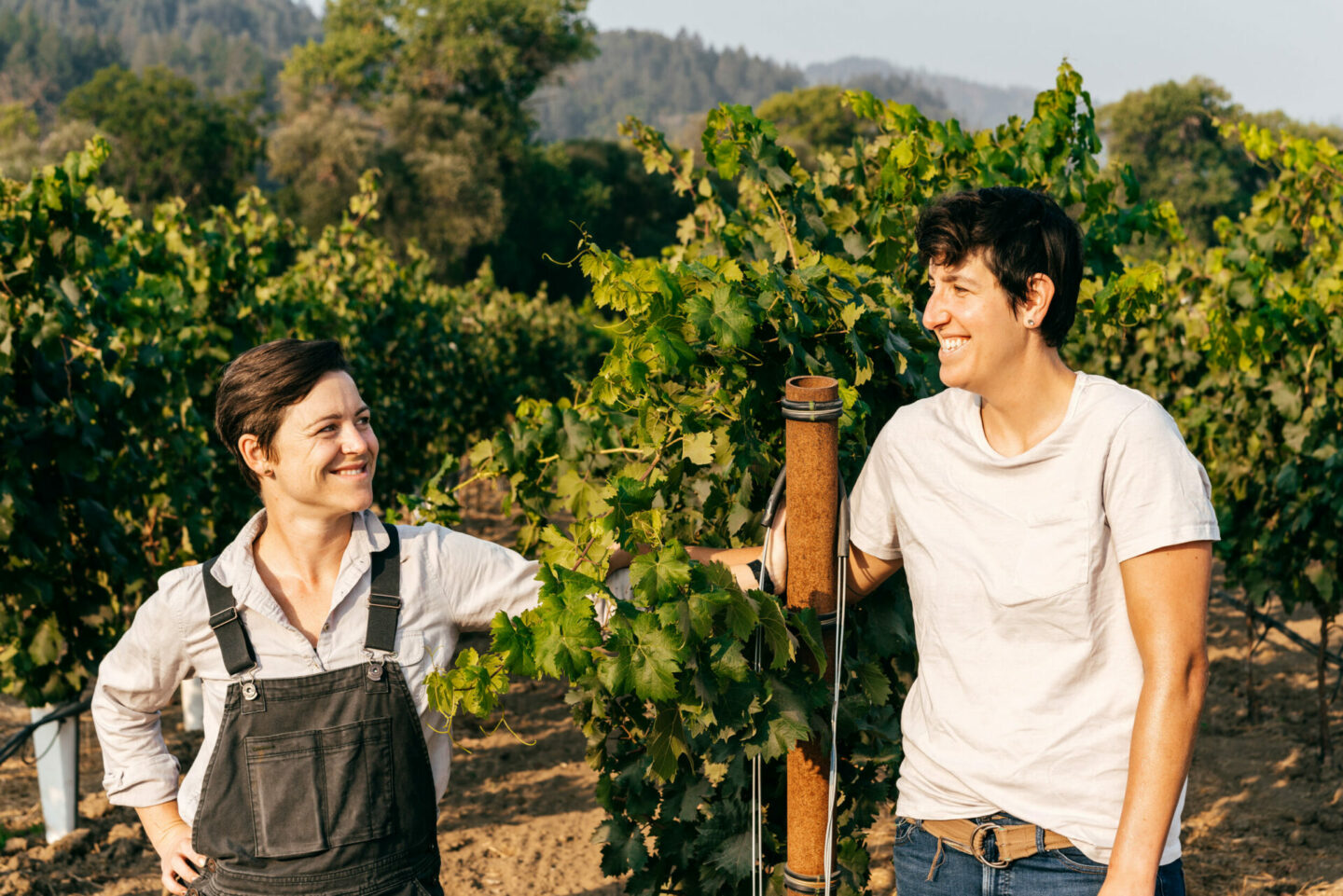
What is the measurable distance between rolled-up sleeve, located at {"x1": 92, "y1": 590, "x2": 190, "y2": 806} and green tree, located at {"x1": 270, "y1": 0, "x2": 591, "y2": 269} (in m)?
37.9

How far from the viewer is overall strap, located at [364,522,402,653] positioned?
209 cm

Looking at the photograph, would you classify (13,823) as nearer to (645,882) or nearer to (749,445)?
(645,882)

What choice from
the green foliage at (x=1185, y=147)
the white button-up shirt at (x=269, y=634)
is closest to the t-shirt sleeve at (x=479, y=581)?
the white button-up shirt at (x=269, y=634)

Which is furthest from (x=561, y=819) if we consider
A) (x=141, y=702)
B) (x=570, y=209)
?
(x=570, y=209)

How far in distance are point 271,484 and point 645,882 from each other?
146 centimetres

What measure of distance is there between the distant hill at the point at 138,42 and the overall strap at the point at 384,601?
47835 millimetres

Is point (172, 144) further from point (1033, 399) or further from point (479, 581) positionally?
point (1033, 399)

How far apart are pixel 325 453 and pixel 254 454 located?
0.17m

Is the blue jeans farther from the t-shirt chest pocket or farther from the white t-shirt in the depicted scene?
the t-shirt chest pocket

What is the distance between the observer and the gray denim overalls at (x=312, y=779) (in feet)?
6.71

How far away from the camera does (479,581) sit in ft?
7.25

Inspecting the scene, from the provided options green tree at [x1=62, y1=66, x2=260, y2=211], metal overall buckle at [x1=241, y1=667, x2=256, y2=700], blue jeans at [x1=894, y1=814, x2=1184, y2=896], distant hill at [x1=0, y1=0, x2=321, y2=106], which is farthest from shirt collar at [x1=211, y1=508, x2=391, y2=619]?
distant hill at [x1=0, y1=0, x2=321, y2=106]

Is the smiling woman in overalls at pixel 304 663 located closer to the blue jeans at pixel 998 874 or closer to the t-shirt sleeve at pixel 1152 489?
the blue jeans at pixel 998 874

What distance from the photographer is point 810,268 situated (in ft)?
7.79
